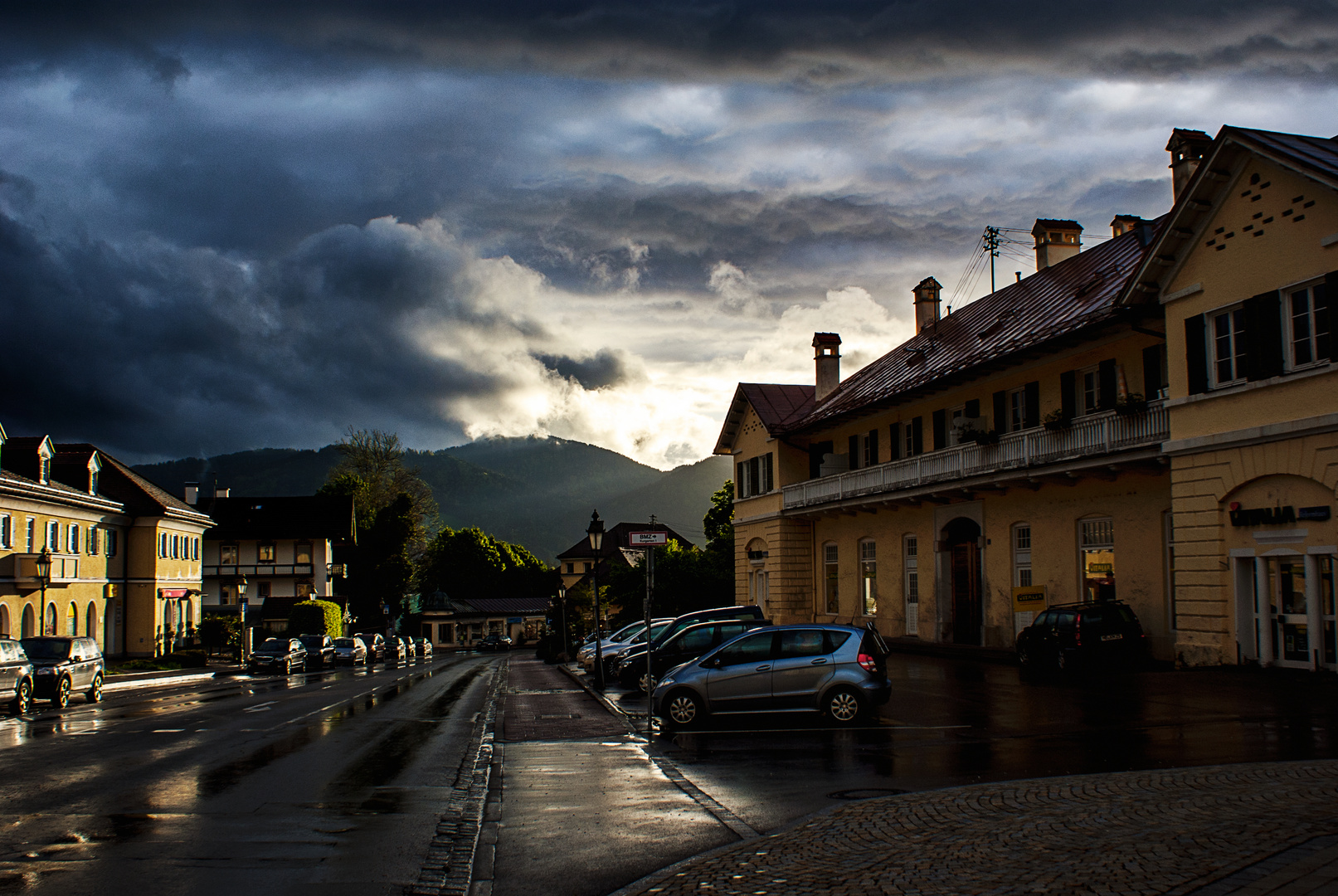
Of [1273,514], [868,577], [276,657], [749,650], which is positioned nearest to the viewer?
[749,650]

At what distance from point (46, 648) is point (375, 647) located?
39429mm

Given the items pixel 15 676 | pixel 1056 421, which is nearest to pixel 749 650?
pixel 1056 421

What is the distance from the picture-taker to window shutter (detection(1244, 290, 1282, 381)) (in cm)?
1941

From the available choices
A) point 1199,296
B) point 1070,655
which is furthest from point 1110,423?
point 1070,655

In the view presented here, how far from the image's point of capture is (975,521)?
104 feet

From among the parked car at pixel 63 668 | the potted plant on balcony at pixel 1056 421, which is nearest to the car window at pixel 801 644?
the potted plant on balcony at pixel 1056 421

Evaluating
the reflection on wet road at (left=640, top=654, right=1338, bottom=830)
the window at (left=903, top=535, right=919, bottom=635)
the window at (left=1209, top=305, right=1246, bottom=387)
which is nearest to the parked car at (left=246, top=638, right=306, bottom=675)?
the window at (left=903, top=535, right=919, bottom=635)

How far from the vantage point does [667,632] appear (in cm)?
2655

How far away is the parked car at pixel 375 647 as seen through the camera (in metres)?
64.0

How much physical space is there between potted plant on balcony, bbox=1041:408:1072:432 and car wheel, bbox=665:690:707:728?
13416 millimetres

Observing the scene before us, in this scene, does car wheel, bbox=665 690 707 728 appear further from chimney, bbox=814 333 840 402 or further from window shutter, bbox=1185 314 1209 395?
chimney, bbox=814 333 840 402

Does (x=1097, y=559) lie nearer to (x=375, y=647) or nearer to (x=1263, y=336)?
(x=1263, y=336)

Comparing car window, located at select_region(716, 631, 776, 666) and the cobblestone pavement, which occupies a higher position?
car window, located at select_region(716, 631, 776, 666)

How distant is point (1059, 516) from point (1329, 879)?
74.4ft
